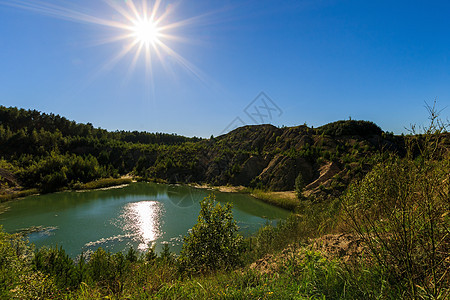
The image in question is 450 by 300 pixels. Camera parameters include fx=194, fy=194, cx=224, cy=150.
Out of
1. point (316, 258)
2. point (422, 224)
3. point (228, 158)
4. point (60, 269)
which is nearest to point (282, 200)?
point (228, 158)

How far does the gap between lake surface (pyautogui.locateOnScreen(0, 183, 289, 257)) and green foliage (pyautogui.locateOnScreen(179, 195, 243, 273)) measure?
6430 mm

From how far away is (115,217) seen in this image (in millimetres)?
20500

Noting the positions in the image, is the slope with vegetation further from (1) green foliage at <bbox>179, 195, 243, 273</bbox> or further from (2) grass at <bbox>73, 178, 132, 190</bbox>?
(2) grass at <bbox>73, 178, 132, 190</bbox>

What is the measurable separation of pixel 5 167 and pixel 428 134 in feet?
173

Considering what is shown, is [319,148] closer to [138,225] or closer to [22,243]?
[138,225]

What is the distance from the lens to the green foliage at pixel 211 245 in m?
7.80

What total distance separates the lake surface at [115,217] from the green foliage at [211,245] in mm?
6430

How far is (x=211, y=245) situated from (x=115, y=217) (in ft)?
55.0

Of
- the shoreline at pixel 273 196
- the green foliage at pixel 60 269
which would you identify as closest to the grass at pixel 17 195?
the shoreline at pixel 273 196

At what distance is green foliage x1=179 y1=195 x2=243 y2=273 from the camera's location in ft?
25.6

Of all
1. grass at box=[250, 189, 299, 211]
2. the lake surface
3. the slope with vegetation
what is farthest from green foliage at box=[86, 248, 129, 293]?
grass at box=[250, 189, 299, 211]

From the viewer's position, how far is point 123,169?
53156mm

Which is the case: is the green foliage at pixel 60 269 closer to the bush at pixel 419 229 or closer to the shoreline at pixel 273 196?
the bush at pixel 419 229

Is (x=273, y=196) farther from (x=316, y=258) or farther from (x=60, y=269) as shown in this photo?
(x=316, y=258)
